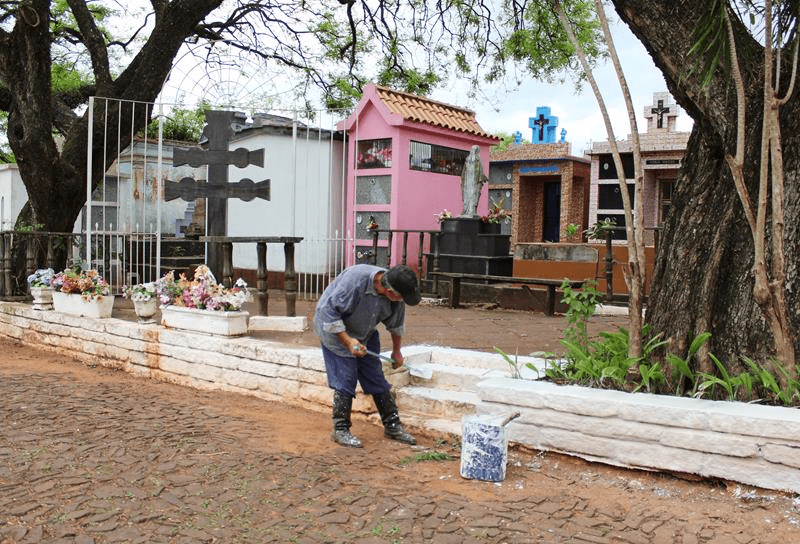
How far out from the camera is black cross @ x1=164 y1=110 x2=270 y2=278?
8938 millimetres

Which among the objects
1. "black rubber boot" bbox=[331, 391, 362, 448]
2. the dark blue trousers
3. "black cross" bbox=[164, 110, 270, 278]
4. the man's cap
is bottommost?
"black rubber boot" bbox=[331, 391, 362, 448]

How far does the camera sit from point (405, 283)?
15.9ft

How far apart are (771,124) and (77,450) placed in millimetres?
4647

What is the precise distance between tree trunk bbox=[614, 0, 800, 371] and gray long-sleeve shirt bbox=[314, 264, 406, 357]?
6.26ft

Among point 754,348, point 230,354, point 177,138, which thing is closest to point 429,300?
point 230,354

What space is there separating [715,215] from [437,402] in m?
2.28

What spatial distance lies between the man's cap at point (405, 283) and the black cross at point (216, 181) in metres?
4.47

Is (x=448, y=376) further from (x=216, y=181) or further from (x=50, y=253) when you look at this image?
(x=50, y=253)

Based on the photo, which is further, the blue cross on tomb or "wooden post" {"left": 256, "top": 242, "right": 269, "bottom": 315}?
the blue cross on tomb

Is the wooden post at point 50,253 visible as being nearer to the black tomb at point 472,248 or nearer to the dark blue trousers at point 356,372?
the black tomb at point 472,248

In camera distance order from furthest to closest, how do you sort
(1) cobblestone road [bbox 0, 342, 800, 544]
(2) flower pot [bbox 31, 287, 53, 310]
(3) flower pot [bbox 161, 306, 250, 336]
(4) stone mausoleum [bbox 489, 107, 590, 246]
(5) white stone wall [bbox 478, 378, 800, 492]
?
(4) stone mausoleum [bbox 489, 107, 590, 246]
(2) flower pot [bbox 31, 287, 53, 310]
(3) flower pot [bbox 161, 306, 250, 336]
(5) white stone wall [bbox 478, 378, 800, 492]
(1) cobblestone road [bbox 0, 342, 800, 544]

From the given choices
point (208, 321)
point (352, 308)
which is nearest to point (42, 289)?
point (208, 321)

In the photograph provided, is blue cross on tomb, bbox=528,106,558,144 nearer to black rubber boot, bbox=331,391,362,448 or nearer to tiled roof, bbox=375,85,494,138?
tiled roof, bbox=375,85,494,138

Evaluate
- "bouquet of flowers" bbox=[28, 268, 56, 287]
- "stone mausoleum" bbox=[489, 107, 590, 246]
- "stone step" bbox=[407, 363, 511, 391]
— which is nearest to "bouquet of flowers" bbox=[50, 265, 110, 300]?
"bouquet of flowers" bbox=[28, 268, 56, 287]
